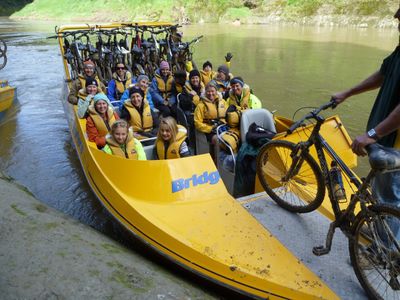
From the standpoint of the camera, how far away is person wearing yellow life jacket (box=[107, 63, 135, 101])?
6488 mm

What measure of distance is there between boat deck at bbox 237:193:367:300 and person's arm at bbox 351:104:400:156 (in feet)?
2.82

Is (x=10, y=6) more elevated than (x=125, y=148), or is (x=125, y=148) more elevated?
(x=10, y=6)

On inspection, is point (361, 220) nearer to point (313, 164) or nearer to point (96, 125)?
point (313, 164)

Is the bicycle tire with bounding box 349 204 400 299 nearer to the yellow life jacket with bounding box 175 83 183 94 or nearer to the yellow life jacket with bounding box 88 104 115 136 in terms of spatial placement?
the yellow life jacket with bounding box 88 104 115 136

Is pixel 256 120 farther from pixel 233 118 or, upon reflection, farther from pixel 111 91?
pixel 111 91

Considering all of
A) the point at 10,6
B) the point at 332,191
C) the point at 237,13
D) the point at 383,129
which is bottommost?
the point at 237,13

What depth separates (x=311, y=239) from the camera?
2662mm

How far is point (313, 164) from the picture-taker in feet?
8.41

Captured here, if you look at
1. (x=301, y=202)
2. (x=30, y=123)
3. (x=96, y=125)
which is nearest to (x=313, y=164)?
(x=301, y=202)

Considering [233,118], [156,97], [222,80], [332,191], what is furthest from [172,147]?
[222,80]

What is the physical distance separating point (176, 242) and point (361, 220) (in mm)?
1229

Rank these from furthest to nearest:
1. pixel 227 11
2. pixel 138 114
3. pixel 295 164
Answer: pixel 227 11, pixel 138 114, pixel 295 164

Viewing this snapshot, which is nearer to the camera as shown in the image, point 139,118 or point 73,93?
point 139,118

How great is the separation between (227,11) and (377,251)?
110 feet
